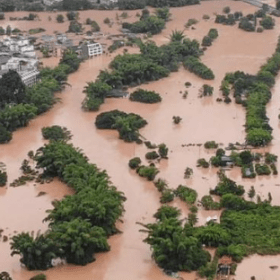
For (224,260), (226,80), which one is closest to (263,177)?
(224,260)

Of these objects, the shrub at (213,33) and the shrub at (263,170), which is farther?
the shrub at (213,33)

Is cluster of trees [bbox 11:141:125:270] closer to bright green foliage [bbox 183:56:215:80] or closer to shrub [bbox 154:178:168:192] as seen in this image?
shrub [bbox 154:178:168:192]

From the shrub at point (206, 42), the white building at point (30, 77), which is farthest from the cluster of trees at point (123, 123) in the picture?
the shrub at point (206, 42)

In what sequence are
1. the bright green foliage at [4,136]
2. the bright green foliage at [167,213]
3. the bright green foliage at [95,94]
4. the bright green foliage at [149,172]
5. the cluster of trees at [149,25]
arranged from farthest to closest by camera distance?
the cluster of trees at [149,25], the bright green foliage at [95,94], the bright green foliage at [4,136], the bright green foliage at [149,172], the bright green foliage at [167,213]

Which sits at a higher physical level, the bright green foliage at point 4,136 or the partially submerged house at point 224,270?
the partially submerged house at point 224,270

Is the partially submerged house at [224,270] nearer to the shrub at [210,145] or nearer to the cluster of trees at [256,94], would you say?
the shrub at [210,145]

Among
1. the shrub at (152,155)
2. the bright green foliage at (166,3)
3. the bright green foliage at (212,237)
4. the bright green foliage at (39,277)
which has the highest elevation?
the bright green foliage at (212,237)

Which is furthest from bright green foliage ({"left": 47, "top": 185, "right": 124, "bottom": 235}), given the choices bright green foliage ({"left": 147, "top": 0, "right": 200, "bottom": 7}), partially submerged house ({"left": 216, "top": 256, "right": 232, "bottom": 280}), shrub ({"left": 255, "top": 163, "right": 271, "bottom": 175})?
bright green foliage ({"left": 147, "top": 0, "right": 200, "bottom": 7})

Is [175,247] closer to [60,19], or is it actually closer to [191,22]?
[191,22]
